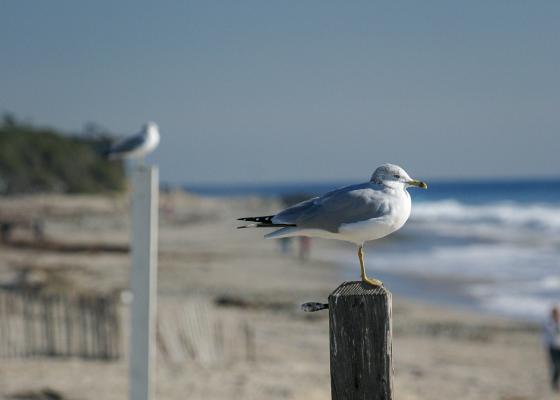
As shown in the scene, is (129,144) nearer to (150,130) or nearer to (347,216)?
(150,130)

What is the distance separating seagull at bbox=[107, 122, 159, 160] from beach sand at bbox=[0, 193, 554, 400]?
3.50 meters

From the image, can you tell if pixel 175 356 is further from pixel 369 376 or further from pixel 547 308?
pixel 547 308

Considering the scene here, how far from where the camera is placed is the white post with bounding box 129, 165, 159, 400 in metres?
4.84

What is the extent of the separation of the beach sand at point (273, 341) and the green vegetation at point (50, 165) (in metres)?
24.1

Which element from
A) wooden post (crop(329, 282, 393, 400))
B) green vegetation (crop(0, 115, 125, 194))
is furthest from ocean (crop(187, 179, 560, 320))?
green vegetation (crop(0, 115, 125, 194))

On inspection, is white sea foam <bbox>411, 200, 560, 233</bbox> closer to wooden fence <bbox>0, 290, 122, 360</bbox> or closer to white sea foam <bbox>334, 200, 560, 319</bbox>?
white sea foam <bbox>334, 200, 560, 319</bbox>

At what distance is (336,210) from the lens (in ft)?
9.06

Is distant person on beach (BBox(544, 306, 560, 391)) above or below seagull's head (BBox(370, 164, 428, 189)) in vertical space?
below

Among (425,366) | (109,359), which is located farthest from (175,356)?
(425,366)

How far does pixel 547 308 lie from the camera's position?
16.2 metres

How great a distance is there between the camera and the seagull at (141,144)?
5621 mm

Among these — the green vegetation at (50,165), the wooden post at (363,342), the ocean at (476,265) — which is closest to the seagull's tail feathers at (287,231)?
the wooden post at (363,342)

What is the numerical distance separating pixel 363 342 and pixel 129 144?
11.5 ft

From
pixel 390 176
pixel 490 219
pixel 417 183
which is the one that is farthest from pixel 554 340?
pixel 490 219
